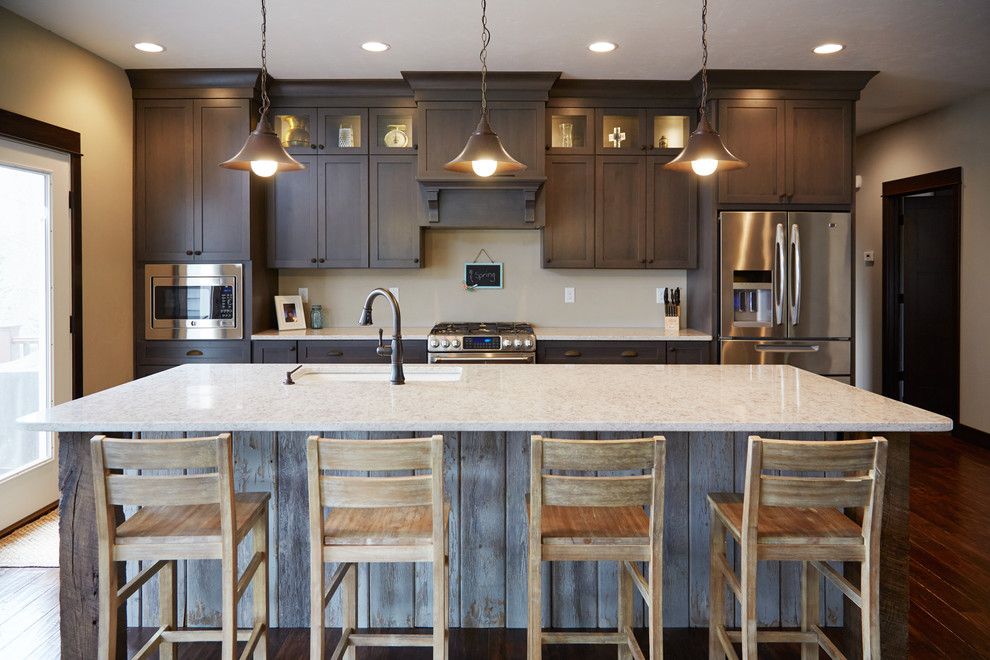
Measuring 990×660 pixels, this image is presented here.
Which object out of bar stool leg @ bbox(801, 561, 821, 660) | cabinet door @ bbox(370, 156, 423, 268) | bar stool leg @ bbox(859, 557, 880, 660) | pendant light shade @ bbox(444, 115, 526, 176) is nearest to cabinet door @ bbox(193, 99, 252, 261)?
cabinet door @ bbox(370, 156, 423, 268)

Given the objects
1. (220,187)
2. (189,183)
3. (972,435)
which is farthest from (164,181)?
(972,435)

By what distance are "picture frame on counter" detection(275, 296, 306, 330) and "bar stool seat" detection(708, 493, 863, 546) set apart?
137 inches

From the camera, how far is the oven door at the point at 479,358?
4.29 metres

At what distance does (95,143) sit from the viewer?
13.2 feet

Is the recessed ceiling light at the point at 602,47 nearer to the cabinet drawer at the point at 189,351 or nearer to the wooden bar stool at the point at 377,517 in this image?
the cabinet drawer at the point at 189,351

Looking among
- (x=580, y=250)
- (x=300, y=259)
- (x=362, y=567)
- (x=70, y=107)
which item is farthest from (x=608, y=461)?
(x=70, y=107)

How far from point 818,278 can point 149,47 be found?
4.34 m

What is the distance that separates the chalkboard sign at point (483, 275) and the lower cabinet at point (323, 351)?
83 cm

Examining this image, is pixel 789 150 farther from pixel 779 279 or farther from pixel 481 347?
pixel 481 347

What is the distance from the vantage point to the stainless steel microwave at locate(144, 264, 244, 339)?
14.4 feet

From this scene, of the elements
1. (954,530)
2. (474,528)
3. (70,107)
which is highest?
(70,107)

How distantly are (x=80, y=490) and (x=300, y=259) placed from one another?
2835 millimetres

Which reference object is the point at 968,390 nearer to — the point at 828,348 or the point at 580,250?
the point at 828,348

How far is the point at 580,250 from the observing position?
4680 millimetres
